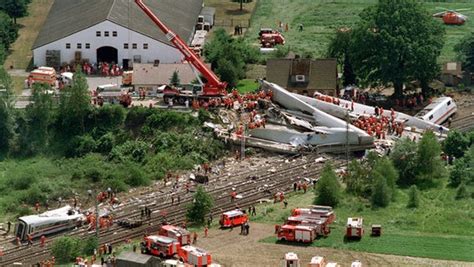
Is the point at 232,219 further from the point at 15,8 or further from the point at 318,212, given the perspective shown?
the point at 15,8

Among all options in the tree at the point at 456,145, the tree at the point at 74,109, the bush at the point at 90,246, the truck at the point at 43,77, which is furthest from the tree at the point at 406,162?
the truck at the point at 43,77

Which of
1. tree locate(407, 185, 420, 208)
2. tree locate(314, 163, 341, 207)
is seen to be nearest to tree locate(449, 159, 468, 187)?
tree locate(407, 185, 420, 208)

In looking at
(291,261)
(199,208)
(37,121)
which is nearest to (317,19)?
(37,121)

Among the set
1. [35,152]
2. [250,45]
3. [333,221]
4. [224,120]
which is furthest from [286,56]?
[333,221]

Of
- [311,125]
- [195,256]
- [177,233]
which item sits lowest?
[195,256]

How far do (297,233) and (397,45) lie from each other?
2453cm

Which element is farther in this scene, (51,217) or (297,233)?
(51,217)

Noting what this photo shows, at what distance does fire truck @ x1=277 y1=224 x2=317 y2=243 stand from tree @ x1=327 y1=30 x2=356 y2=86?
25.9 meters

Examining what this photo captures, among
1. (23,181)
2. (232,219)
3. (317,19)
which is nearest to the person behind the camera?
(232,219)

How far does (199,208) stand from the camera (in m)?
80.1

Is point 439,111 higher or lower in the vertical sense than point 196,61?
lower

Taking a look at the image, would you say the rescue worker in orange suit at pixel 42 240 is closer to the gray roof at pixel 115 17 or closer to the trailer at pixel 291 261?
the trailer at pixel 291 261

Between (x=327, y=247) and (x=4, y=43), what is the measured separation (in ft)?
134

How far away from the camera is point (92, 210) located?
8325 centimetres
